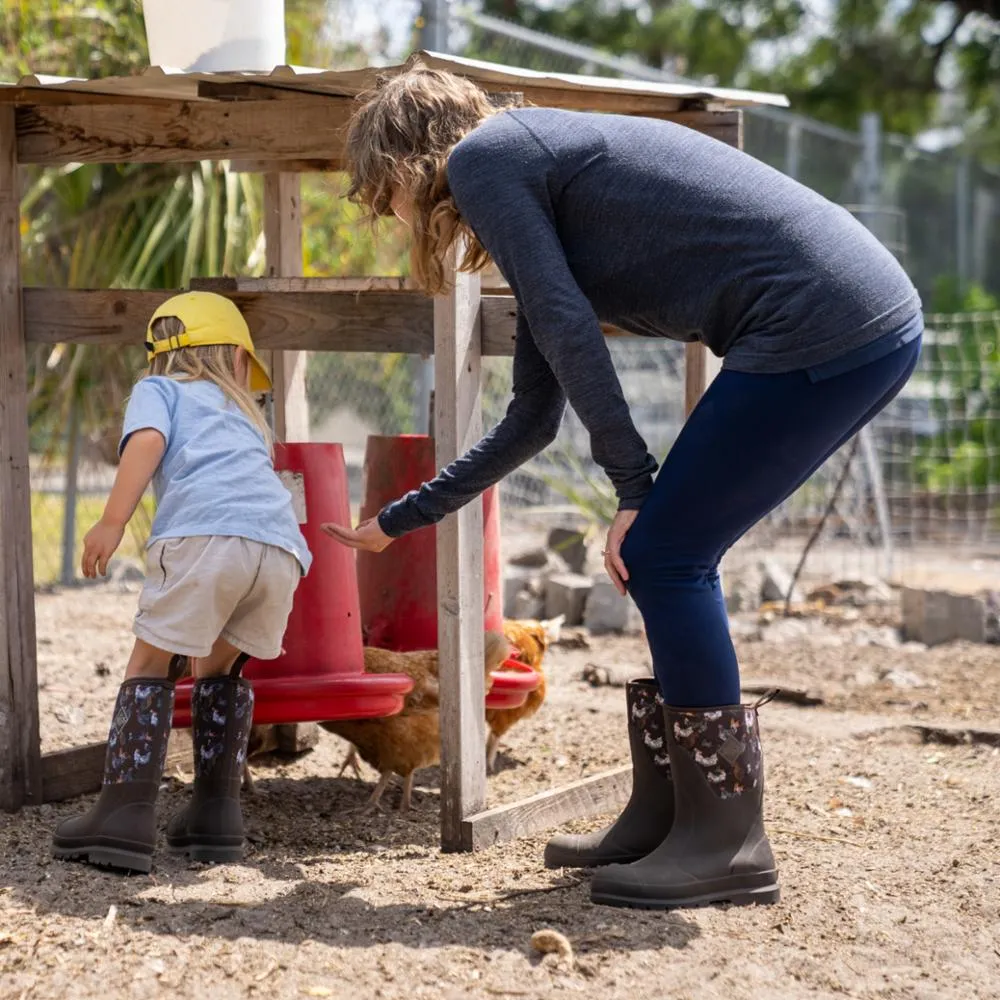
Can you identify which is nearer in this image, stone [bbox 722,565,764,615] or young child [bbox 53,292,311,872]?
young child [bbox 53,292,311,872]

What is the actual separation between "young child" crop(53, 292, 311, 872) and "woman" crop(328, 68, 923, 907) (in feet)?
2.22

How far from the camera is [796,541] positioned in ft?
30.5

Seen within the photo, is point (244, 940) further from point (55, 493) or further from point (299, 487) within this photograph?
point (55, 493)

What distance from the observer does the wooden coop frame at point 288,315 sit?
3107mm

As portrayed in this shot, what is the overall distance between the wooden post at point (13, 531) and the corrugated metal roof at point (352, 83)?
0.36 m

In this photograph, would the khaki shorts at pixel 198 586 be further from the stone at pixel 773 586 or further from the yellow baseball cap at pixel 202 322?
the stone at pixel 773 586

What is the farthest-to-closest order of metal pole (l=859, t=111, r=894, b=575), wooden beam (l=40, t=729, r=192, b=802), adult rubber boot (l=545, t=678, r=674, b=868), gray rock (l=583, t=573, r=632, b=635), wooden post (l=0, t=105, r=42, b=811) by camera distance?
metal pole (l=859, t=111, r=894, b=575) < gray rock (l=583, t=573, r=632, b=635) < wooden beam (l=40, t=729, r=192, b=802) < wooden post (l=0, t=105, r=42, b=811) < adult rubber boot (l=545, t=678, r=674, b=868)

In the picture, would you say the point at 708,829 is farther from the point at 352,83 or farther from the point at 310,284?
the point at 352,83

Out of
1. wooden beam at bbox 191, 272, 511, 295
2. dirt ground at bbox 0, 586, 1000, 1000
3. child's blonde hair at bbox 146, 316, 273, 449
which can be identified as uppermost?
wooden beam at bbox 191, 272, 511, 295

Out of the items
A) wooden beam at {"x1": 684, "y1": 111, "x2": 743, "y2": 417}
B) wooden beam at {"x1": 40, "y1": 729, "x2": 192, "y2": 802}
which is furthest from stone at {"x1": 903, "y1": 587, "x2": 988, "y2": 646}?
wooden beam at {"x1": 40, "y1": 729, "x2": 192, "y2": 802}

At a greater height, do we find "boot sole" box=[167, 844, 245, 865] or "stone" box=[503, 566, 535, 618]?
"stone" box=[503, 566, 535, 618]

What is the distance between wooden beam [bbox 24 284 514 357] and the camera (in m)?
3.34

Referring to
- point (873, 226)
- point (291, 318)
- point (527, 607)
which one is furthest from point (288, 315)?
point (873, 226)

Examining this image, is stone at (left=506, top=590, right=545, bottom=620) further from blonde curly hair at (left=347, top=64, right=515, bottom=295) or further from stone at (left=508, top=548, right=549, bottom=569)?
blonde curly hair at (left=347, top=64, right=515, bottom=295)
